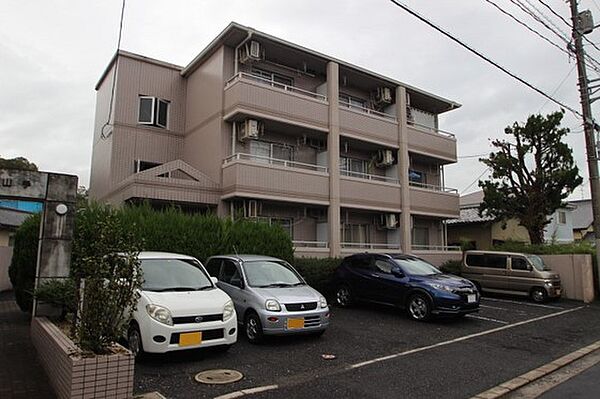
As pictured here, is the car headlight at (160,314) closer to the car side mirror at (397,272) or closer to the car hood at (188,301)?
the car hood at (188,301)

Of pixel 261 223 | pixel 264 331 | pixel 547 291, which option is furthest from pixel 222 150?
pixel 547 291

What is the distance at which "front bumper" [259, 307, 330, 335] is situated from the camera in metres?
7.36

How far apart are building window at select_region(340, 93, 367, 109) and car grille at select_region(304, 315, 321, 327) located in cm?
1306

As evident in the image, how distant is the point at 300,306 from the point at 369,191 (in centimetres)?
1120

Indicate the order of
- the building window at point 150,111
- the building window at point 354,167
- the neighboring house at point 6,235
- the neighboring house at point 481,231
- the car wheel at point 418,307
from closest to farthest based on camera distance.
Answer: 1. the car wheel at point 418,307
2. the neighboring house at point 6,235
3. the building window at point 150,111
4. the building window at point 354,167
5. the neighboring house at point 481,231

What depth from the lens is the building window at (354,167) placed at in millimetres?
19188

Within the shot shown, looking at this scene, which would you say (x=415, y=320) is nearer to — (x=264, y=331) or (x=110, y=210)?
(x=264, y=331)

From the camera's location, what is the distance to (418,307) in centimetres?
1027

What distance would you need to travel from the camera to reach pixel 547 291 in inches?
563

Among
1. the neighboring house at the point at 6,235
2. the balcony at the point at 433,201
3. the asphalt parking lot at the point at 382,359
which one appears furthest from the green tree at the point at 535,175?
the neighboring house at the point at 6,235

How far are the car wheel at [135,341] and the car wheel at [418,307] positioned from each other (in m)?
6.52

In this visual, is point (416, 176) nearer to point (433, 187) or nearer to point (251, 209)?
point (433, 187)

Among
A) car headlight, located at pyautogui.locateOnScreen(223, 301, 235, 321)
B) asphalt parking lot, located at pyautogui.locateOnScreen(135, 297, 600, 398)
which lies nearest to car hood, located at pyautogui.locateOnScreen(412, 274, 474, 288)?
asphalt parking lot, located at pyautogui.locateOnScreen(135, 297, 600, 398)

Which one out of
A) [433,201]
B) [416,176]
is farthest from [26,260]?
[416,176]
